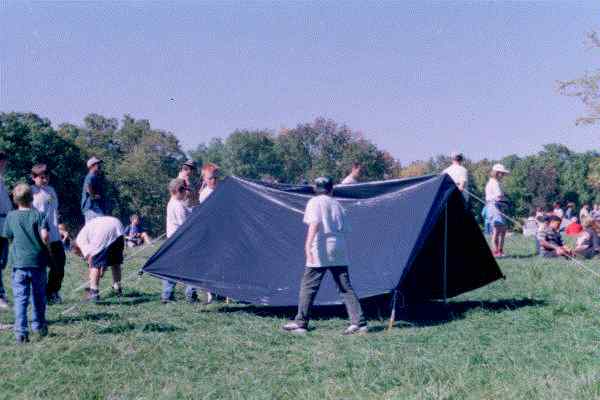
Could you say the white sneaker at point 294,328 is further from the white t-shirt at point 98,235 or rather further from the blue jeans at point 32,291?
the white t-shirt at point 98,235

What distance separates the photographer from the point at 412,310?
279 inches

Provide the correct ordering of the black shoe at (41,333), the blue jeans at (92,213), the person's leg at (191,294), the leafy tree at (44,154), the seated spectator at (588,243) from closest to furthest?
the black shoe at (41,333), the person's leg at (191,294), the blue jeans at (92,213), the seated spectator at (588,243), the leafy tree at (44,154)

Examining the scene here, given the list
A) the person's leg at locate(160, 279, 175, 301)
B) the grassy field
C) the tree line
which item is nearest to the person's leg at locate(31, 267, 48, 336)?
the grassy field

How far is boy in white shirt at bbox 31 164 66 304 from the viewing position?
285 inches

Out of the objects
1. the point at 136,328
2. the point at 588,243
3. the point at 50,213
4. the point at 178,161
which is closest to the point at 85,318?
the point at 136,328

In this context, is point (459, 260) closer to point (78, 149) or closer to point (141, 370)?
point (141, 370)

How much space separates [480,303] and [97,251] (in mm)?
4619

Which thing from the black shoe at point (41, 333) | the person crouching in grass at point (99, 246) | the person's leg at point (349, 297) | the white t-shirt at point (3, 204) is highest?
the white t-shirt at point (3, 204)

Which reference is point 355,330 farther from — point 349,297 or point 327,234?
point 327,234

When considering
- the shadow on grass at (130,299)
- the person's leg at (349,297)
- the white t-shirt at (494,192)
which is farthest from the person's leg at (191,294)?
the white t-shirt at (494,192)

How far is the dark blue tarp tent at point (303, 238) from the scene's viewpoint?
22.0ft

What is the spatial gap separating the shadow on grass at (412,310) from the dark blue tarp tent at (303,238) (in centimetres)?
18

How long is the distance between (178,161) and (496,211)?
190 ft

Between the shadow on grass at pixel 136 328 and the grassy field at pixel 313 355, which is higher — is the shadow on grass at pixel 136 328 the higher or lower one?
the higher one
